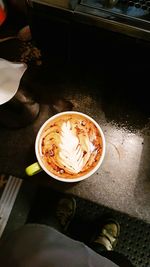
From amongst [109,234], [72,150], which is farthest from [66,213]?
[72,150]

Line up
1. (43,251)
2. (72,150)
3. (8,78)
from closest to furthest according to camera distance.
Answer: (43,251) < (72,150) < (8,78)

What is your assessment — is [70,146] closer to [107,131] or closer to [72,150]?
[72,150]

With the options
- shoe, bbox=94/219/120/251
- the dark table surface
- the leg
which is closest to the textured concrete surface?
the dark table surface

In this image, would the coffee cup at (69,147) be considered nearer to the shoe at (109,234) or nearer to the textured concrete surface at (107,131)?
the textured concrete surface at (107,131)

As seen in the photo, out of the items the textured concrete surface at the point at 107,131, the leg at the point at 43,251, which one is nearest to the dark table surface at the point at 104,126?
the textured concrete surface at the point at 107,131

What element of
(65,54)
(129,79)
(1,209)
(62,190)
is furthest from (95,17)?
(1,209)

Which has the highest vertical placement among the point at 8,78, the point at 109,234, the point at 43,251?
the point at 8,78

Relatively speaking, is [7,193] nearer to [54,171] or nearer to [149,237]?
[54,171]
